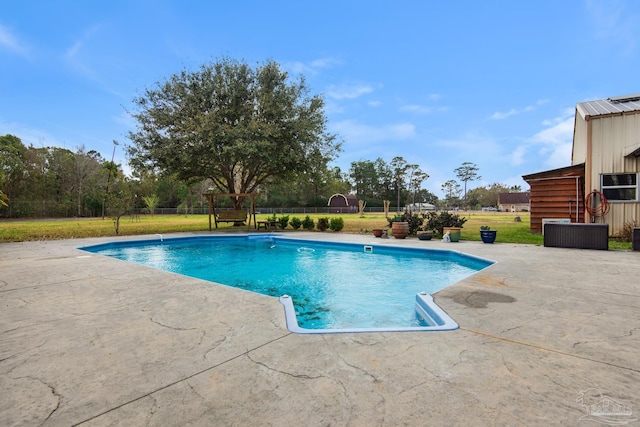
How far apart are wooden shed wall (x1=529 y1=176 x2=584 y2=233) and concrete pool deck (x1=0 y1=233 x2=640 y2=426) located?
27.1ft

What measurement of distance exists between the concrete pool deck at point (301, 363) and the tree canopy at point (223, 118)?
425 inches

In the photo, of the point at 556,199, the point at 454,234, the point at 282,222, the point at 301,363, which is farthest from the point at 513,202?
the point at 301,363

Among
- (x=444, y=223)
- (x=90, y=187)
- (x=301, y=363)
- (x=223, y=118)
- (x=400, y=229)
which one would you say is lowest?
(x=301, y=363)

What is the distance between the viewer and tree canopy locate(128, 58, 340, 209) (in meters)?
13.9

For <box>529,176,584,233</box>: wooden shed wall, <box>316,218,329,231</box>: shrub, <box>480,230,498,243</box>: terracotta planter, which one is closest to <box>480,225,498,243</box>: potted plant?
<box>480,230,498,243</box>: terracotta planter

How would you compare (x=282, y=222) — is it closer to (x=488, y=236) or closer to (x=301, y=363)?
(x=488, y=236)

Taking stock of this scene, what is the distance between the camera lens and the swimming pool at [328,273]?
3938mm

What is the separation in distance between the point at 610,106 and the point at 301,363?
13.9 m

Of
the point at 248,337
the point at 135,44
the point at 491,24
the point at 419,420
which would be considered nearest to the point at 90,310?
the point at 248,337

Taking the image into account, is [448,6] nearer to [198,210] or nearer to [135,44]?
[135,44]

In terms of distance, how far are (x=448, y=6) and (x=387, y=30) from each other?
284cm

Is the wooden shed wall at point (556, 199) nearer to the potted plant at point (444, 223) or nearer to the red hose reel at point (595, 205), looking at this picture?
the red hose reel at point (595, 205)

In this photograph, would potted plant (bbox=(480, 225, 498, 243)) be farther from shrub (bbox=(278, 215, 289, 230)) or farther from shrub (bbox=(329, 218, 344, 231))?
shrub (bbox=(278, 215, 289, 230))

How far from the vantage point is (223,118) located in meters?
14.9
